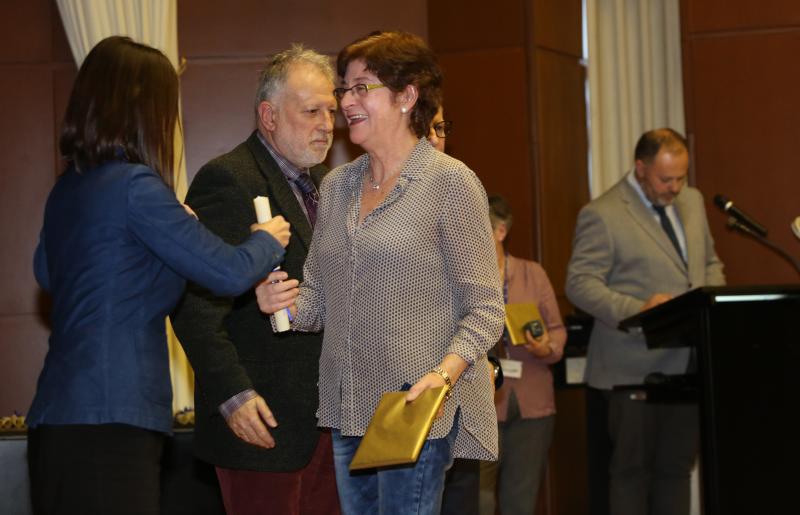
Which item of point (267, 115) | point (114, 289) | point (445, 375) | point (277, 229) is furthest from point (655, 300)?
point (114, 289)

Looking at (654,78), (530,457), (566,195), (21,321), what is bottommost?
(530,457)

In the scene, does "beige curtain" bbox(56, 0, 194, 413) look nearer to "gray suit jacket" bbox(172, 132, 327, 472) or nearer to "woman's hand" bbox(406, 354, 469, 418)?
"gray suit jacket" bbox(172, 132, 327, 472)

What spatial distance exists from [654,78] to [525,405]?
2.16 m

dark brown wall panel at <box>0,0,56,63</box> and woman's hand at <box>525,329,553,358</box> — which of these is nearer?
woman's hand at <box>525,329,553,358</box>

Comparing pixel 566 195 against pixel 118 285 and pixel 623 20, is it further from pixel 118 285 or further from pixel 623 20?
pixel 118 285

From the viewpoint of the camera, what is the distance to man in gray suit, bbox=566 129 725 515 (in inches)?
197

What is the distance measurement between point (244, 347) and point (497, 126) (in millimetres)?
2989

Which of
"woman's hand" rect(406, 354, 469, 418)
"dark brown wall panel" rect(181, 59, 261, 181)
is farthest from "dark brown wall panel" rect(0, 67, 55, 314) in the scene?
"woman's hand" rect(406, 354, 469, 418)

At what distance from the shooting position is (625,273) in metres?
5.10

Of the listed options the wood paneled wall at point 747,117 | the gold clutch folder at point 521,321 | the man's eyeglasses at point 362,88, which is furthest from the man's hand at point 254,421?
the wood paneled wall at point 747,117

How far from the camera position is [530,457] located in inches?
203

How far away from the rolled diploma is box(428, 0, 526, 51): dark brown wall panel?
10.4 feet

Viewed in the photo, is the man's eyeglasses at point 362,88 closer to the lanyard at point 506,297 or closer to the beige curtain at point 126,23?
the lanyard at point 506,297

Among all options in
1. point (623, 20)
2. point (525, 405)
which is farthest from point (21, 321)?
point (623, 20)
